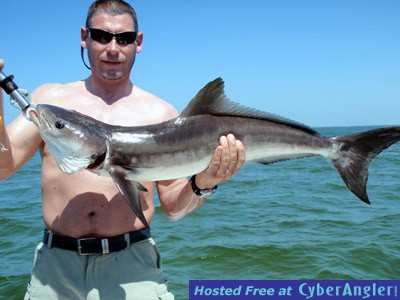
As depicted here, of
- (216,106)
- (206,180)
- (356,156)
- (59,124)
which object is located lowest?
(206,180)

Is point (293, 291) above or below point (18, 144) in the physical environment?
below

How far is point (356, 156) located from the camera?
11.3 ft

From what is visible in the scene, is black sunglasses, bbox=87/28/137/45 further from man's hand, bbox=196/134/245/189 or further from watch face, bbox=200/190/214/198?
watch face, bbox=200/190/214/198

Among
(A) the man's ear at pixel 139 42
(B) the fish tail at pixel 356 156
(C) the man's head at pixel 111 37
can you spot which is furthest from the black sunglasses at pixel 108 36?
(B) the fish tail at pixel 356 156

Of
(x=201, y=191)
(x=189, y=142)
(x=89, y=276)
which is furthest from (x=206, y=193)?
(x=89, y=276)

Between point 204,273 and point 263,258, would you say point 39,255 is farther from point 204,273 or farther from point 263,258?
point 263,258

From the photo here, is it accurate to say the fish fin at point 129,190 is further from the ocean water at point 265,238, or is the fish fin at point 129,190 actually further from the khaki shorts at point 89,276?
the ocean water at point 265,238

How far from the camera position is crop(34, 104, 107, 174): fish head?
290cm

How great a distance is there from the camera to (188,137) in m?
3.15

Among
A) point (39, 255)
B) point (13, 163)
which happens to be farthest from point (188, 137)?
point (39, 255)

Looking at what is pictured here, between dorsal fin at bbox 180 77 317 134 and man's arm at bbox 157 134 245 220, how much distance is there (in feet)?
0.68

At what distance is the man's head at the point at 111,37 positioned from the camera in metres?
3.44

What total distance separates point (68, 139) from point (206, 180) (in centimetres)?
111

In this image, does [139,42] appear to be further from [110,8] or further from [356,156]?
[356,156]
